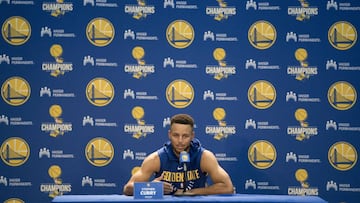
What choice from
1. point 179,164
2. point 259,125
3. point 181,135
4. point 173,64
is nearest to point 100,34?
point 173,64

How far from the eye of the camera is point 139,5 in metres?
5.07

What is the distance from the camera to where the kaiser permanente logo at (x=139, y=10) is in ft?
16.6

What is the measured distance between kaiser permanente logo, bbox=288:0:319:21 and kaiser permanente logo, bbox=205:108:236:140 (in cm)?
137

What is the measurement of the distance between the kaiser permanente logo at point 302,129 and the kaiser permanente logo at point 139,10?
2.02m

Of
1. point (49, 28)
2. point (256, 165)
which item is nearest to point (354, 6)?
point (256, 165)

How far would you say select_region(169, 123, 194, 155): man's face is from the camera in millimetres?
Answer: 3996

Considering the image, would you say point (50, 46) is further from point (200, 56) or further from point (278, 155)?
point (278, 155)

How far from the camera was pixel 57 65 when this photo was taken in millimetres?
5012

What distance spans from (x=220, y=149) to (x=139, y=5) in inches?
73.6

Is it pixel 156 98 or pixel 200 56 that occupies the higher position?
pixel 200 56

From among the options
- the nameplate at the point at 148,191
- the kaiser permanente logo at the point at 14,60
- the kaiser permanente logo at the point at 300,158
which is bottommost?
the kaiser permanente logo at the point at 300,158

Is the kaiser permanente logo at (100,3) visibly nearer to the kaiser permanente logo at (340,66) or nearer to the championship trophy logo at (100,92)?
Result: the championship trophy logo at (100,92)

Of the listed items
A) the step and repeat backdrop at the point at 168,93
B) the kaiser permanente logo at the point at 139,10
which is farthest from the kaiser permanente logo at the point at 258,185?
the kaiser permanente logo at the point at 139,10

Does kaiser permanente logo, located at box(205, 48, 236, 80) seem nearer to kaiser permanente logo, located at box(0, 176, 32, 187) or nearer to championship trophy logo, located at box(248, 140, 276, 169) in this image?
championship trophy logo, located at box(248, 140, 276, 169)
